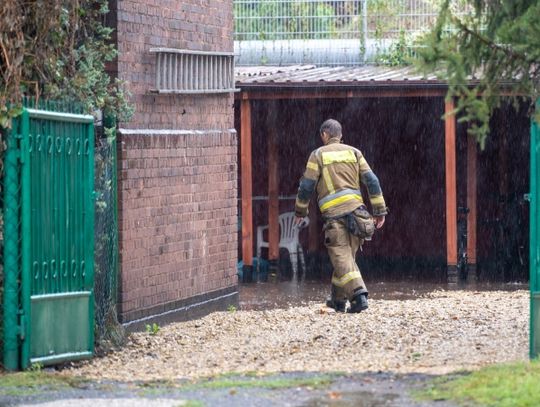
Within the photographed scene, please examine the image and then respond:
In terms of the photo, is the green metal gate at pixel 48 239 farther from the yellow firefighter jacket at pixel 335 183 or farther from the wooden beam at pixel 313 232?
the wooden beam at pixel 313 232

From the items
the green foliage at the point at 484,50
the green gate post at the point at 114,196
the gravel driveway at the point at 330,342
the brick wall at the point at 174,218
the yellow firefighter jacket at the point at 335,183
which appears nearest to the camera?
the green foliage at the point at 484,50

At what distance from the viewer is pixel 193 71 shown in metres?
12.3

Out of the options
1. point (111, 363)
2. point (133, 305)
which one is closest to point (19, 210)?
point (111, 363)

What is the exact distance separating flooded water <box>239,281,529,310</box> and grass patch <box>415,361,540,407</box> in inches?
265

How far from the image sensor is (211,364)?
915cm

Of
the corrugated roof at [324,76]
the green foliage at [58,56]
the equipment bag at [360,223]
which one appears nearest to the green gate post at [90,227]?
the green foliage at [58,56]

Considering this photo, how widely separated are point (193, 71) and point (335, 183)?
184 cm

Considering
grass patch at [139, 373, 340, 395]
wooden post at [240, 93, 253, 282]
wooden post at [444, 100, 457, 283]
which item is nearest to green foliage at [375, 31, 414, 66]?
wooden post at [444, 100, 457, 283]

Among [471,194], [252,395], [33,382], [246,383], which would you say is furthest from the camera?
[471,194]

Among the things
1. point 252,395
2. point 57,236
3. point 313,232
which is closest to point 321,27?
point 313,232

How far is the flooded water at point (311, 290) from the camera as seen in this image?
49.4 feet

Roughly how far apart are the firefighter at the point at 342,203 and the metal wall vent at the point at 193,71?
1419mm

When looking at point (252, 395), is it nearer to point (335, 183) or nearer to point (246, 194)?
point (335, 183)

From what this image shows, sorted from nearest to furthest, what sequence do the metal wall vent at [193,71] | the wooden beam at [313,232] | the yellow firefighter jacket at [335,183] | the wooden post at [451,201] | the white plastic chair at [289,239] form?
the metal wall vent at [193,71] < the yellow firefighter jacket at [335,183] < the wooden post at [451,201] < the white plastic chair at [289,239] < the wooden beam at [313,232]
